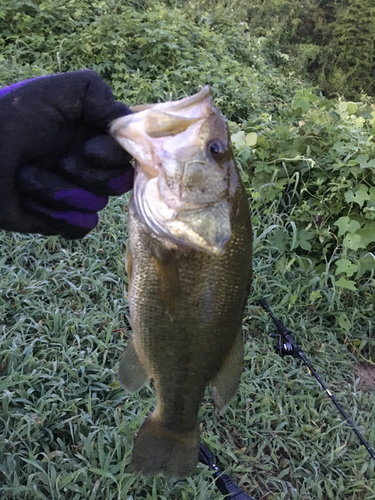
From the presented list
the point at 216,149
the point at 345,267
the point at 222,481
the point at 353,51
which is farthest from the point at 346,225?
the point at 353,51

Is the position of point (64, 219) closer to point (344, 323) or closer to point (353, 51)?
point (344, 323)

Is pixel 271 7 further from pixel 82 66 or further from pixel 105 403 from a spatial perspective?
pixel 105 403

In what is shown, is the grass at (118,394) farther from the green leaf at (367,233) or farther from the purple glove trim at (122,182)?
the purple glove trim at (122,182)

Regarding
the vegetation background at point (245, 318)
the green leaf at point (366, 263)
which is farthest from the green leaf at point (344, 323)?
the green leaf at point (366, 263)

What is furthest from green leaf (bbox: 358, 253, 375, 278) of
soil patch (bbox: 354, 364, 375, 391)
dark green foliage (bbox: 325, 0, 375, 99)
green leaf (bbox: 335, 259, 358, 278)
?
dark green foliage (bbox: 325, 0, 375, 99)

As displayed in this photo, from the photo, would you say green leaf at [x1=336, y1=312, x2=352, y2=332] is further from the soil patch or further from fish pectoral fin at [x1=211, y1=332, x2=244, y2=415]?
fish pectoral fin at [x1=211, y1=332, x2=244, y2=415]
